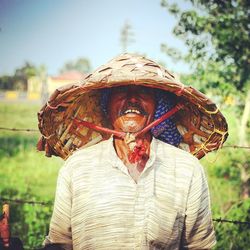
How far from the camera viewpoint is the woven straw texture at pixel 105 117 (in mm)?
1869

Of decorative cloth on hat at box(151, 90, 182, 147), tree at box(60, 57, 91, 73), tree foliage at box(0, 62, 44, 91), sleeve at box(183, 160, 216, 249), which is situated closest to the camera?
sleeve at box(183, 160, 216, 249)

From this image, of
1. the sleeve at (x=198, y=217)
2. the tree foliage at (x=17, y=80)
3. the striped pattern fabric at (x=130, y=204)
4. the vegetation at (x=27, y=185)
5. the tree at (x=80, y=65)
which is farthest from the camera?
the tree at (x=80, y=65)

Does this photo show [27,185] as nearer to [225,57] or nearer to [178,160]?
Result: [225,57]

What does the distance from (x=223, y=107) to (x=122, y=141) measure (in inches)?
168

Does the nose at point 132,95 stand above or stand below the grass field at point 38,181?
above

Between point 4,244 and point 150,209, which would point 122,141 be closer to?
point 150,209

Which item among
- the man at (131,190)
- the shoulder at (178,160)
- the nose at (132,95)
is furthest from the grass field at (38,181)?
the nose at (132,95)

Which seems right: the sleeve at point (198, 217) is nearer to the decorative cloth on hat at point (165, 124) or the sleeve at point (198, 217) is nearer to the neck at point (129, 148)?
the neck at point (129, 148)

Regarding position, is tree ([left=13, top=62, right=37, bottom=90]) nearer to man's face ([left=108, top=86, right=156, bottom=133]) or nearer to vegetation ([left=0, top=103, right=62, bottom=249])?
vegetation ([left=0, top=103, right=62, bottom=249])

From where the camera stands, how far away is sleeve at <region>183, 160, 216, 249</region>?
193 centimetres

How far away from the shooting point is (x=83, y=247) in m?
1.88

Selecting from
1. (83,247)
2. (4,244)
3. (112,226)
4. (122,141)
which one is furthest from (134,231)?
(4,244)

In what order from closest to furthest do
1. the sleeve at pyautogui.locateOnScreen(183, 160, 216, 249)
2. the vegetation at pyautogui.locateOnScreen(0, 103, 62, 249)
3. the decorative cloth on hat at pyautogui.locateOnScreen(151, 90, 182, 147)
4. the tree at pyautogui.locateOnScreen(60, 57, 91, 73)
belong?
the sleeve at pyautogui.locateOnScreen(183, 160, 216, 249)
the decorative cloth on hat at pyautogui.locateOnScreen(151, 90, 182, 147)
the vegetation at pyautogui.locateOnScreen(0, 103, 62, 249)
the tree at pyautogui.locateOnScreen(60, 57, 91, 73)

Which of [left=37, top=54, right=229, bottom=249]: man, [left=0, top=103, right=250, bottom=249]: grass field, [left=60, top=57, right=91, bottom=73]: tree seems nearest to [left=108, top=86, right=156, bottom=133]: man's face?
[left=37, top=54, right=229, bottom=249]: man
